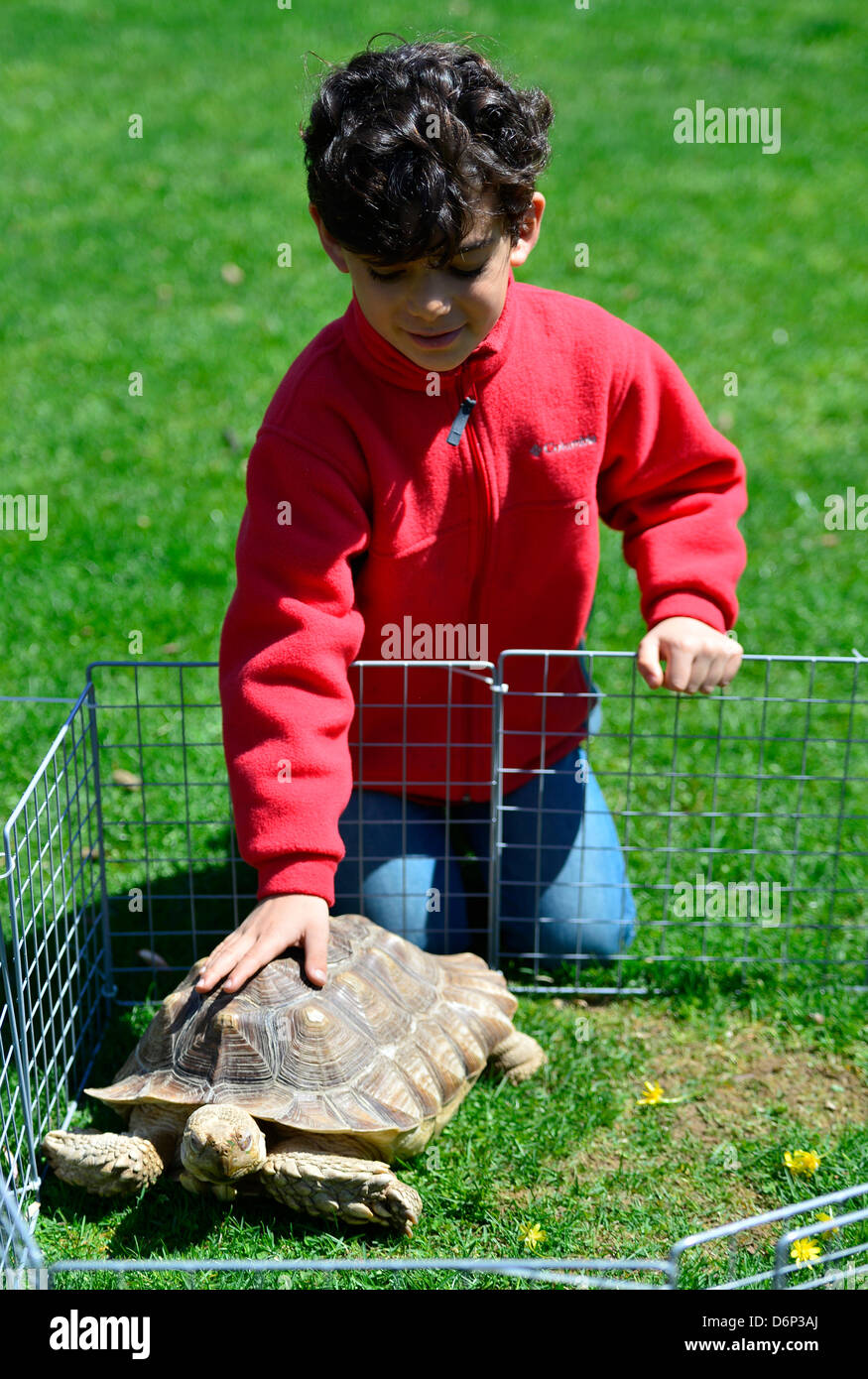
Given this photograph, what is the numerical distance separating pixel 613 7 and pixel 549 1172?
1030 centimetres

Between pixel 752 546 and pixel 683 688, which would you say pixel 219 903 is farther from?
pixel 752 546

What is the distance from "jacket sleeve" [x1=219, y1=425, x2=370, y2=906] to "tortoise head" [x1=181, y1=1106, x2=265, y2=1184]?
461 mm

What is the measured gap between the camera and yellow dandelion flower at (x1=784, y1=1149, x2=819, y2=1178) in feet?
9.30

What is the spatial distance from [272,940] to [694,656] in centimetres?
114

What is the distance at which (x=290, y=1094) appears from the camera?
263 centimetres

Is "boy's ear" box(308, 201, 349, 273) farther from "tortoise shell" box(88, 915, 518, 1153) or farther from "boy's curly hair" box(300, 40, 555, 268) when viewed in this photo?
"tortoise shell" box(88, 915, 518, 1153)

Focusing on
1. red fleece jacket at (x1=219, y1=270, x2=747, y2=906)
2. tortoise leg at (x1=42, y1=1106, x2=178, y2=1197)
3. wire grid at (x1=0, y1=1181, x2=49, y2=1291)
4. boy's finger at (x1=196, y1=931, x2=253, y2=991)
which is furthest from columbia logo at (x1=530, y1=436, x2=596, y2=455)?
wire grid at (x1=0, y1=1181, x2=49, y2=1291)

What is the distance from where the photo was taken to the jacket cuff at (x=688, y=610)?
308 centimetres

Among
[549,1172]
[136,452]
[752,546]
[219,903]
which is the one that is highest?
[136,452]

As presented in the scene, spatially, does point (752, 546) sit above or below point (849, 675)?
above

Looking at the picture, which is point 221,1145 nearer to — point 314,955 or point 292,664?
point 314,955

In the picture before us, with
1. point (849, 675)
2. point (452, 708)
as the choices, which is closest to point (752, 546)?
point (849, 675)

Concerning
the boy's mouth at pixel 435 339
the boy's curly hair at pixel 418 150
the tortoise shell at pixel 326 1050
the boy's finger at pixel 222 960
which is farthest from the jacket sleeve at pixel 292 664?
the boy's curly hair at pixel 418 150
